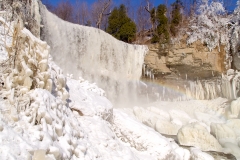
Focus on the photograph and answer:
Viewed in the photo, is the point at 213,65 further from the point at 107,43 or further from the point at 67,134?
the point at 67,134

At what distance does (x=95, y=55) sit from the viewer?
12.9 m

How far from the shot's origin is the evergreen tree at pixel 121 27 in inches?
676

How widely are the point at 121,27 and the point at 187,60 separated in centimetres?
545

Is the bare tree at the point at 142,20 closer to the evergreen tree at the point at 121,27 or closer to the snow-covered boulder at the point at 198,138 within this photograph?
the evergreen tree at the point at 121,27

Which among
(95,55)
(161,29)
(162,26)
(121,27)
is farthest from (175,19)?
(95,55)

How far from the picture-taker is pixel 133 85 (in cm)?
1514

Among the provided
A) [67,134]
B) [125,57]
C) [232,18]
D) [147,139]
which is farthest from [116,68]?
[67,134]

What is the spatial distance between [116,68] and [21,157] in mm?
12272

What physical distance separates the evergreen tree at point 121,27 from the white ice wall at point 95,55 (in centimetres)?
275

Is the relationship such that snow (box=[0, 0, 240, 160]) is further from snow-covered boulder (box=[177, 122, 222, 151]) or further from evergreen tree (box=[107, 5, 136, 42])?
evergreen tree (box=[107, 5, 136, 42])

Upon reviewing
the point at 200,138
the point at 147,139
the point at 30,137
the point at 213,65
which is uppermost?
the point at 213,65

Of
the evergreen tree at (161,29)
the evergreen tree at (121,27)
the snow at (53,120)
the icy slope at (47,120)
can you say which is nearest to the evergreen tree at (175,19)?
the evergreen tree at (161,29)

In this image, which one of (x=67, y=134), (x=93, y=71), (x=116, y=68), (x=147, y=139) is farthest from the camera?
(x=116, y=68)

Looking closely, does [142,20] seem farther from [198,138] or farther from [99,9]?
[198,138]
